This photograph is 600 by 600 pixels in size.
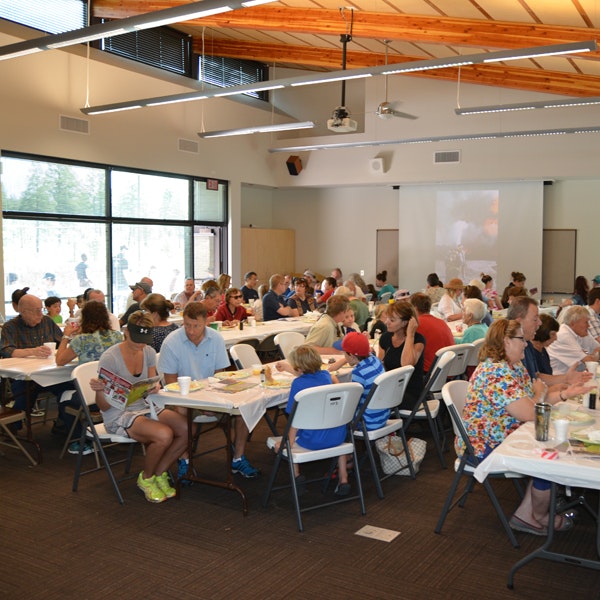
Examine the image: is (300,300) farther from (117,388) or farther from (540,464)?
(540,464)

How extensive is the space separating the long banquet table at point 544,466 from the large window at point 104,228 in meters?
8.55

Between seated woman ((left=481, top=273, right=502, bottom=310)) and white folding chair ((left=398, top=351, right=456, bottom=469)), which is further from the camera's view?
seated woman ((left=481, top=273, right=502, bottom=310))

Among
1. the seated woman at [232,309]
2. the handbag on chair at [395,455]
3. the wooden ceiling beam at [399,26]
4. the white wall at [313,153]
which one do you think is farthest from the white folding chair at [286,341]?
the white wall at [313,153]

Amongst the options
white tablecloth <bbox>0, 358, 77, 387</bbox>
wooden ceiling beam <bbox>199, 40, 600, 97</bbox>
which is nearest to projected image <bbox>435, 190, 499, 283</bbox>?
wooden ceiling beam <bbox>199, 40, 600, 97</bbox>

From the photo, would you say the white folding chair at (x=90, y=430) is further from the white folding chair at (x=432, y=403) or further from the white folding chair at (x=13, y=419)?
the white folding chair at (x=432, y=403)

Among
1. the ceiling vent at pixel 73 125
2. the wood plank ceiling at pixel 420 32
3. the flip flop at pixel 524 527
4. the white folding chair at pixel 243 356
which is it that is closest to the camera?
the flip flop at pixel 524 527

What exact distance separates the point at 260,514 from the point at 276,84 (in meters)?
5.94

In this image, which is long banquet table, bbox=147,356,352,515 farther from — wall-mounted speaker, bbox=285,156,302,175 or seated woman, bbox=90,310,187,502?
wall-mounted speaker, bbox=285,156,302,175

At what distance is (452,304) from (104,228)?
6.02 meters

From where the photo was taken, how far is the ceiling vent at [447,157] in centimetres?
1430

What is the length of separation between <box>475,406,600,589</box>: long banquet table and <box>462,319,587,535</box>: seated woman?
312 millimetres

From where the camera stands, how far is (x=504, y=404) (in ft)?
12.9

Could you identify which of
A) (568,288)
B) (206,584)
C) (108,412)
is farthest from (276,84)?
(568,288)

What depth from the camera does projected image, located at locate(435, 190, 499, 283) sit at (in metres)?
14.8
